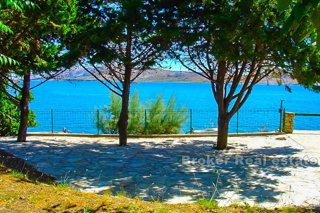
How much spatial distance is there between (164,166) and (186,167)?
1.82ft

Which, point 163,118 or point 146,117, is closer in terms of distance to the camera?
point 146,117

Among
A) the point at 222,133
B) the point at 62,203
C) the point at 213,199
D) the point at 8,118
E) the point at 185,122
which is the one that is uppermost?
the point at 8,118

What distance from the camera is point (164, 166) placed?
9.77m

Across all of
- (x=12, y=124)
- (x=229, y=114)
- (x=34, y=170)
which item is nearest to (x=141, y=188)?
(x=34, y=170)

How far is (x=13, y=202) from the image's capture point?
442cm

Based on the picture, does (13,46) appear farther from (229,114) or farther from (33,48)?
(229,114)

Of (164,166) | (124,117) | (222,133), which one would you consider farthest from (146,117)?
(164,166)

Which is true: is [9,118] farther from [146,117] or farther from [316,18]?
[316,18]

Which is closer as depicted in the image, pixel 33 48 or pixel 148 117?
pixel 33 48

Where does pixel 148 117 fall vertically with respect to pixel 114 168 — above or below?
above

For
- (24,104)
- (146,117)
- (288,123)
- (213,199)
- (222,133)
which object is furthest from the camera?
(146,117)

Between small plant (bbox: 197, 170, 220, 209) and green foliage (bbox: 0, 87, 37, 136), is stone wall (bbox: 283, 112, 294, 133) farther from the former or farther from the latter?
green foliage (bbox: 0, 87, 37, 136)

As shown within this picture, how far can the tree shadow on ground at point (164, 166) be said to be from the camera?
7.51 m

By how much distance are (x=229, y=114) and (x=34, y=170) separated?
6.60 metres
